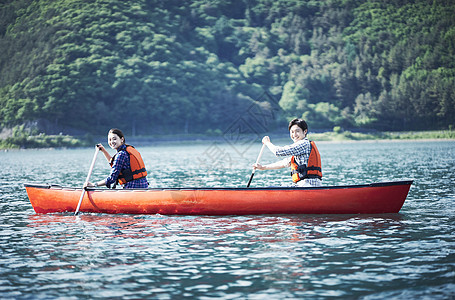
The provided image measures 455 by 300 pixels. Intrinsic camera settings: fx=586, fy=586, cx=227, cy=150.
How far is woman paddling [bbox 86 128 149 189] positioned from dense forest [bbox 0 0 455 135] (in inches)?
3642

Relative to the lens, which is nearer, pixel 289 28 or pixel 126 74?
pixel 126 74

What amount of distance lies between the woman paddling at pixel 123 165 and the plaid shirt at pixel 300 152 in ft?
11.4

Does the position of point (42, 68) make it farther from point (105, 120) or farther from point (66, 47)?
point (105, 120)

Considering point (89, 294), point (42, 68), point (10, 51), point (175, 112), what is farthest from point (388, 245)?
point (10, 51)

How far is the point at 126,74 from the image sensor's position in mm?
113125

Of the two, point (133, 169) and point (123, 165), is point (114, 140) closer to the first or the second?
point (123, 165)

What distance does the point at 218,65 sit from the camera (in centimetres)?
13312

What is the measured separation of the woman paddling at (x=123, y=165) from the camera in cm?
1351

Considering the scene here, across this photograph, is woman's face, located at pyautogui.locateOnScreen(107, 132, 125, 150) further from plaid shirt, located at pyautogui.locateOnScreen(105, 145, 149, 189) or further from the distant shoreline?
the distant shoreline

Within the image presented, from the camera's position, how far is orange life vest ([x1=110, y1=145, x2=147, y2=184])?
13786 millimetres

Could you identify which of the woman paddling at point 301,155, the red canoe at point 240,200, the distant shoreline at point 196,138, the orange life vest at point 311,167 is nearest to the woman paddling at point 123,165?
the red canoe at point 240,200

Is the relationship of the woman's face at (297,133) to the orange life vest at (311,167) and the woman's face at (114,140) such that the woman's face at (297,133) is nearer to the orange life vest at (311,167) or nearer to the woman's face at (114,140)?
the orange life vest at (311,167)

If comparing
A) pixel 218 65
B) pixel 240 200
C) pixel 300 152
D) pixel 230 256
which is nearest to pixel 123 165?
pixel 240 200

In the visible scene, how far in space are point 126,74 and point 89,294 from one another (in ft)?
355
